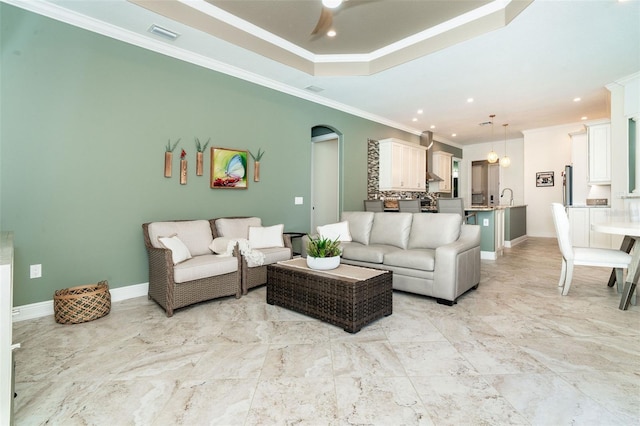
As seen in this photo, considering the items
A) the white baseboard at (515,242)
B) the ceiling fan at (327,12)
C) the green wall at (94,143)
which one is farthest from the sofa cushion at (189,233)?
the white baseboard at (515,242)

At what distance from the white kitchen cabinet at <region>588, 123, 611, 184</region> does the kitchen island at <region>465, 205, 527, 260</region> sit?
163 cm

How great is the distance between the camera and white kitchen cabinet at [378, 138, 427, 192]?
684 centimetres

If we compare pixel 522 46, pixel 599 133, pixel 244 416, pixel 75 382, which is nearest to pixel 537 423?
pixel 244 416

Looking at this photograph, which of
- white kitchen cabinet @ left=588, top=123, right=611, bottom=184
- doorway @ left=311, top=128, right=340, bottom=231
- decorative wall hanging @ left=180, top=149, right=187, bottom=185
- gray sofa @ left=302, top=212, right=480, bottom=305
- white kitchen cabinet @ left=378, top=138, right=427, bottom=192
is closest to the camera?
gray sofa @ left=302, top=212, right=480, bottom=305

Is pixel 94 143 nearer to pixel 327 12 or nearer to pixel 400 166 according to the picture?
pixel 327 12

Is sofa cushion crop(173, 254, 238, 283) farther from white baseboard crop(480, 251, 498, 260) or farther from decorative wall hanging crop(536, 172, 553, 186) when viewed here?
decorative wall hanging crop(536, 172, 553, 186)

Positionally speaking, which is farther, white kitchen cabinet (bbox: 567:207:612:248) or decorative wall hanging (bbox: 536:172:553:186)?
decorative wall hanging (bbox: 536:172:553:186)

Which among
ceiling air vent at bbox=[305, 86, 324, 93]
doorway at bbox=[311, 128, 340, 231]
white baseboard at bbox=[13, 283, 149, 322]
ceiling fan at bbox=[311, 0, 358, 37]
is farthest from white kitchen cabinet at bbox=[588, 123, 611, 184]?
white baseboard at bbox=[13, 283, 149, 322]

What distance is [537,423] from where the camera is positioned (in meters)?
1.44

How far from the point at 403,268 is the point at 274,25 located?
322 centimetres

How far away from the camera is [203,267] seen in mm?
3023

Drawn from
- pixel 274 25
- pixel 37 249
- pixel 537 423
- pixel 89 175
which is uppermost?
pixel 274 25

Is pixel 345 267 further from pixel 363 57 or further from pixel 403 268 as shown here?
pixel 363 57

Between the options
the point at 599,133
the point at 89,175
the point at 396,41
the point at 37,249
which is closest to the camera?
the point at 37,249
